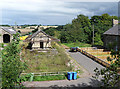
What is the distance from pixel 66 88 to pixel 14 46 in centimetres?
585

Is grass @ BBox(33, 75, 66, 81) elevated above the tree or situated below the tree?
below

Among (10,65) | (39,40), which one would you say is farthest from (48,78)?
(39,40)

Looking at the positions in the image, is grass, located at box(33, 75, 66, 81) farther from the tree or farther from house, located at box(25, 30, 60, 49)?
house, located at box(25, 30, 60, 49)

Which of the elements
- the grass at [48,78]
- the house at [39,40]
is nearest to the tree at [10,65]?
the grass at [48,78]

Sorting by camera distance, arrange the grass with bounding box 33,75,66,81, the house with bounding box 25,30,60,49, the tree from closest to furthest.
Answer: the tree < the grass with bounding box 33,75,66,81 < the house with bounding box 25,30,60,49

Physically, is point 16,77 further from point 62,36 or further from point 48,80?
point 62,36

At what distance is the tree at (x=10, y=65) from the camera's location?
4773 mm

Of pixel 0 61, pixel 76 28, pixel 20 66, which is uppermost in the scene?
pixel 76 28

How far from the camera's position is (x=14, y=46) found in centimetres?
520

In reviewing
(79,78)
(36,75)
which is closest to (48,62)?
(36,75)

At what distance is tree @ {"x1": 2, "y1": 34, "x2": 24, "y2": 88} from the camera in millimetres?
4773

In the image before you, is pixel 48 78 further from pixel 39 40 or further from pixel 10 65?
pixel 39 40

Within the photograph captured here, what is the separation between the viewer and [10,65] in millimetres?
4867

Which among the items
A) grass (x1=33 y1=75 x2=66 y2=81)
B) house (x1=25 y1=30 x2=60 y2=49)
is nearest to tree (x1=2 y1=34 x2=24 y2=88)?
grass (x1=33 y1=75 x2=66 y2=81)
